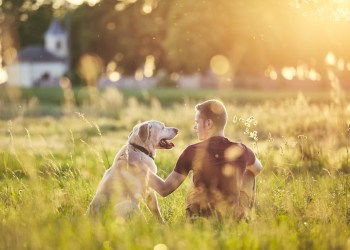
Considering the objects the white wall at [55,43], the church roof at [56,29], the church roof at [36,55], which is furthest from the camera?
the church roof at [56,29]

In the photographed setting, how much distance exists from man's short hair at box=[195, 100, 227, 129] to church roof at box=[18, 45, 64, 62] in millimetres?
95677

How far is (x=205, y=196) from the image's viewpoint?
5980 millimetres

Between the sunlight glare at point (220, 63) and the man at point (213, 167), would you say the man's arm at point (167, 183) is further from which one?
the sunlight glare at point (220, 63)

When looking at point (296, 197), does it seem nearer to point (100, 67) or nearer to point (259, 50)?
point (259, 50)

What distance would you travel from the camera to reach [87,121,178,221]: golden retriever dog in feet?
19.4

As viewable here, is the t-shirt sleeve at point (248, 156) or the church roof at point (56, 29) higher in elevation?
the church roof at point (56, 29)

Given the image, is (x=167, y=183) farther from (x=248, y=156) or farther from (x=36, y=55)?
(x=36, y=55)

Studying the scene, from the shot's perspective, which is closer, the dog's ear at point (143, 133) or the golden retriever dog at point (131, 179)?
the golden retriever dog at point (131, 179)

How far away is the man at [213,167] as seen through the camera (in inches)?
231

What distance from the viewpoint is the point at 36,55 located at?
3932 inches

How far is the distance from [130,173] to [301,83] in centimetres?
6704

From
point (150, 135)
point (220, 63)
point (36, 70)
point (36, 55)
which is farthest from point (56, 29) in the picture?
point (150, 135)

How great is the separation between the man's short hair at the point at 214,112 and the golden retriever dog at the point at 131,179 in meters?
0.74

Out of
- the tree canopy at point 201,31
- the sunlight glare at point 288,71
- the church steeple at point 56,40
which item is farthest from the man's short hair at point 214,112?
the church steeple at point 56,40
